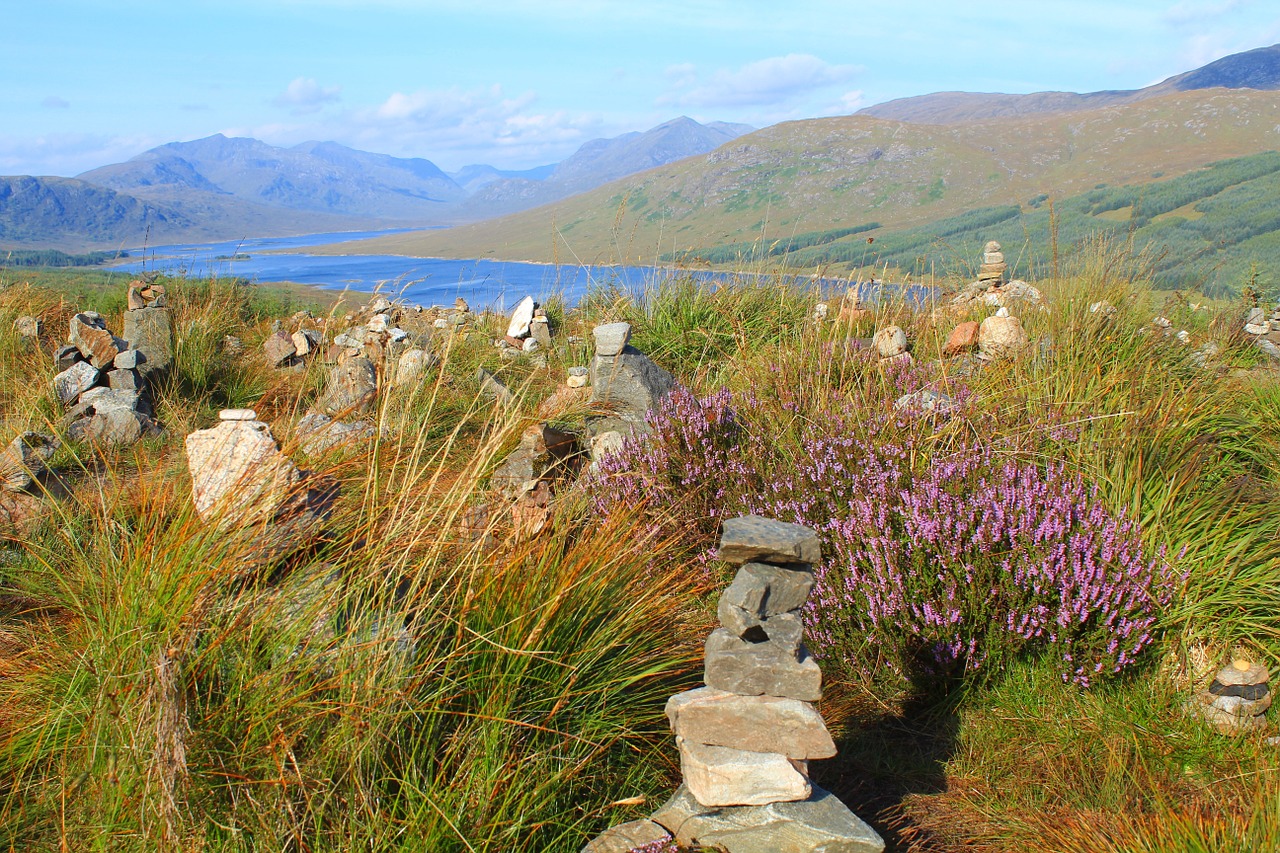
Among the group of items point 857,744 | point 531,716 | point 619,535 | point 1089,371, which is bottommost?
point 857,744

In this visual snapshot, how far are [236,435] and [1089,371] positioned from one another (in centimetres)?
505

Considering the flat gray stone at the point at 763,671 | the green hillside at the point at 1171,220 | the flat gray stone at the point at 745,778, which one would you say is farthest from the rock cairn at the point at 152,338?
the green hillside at the point at 1171,220

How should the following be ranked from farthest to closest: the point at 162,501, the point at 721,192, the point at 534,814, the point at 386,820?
the point at 721,192 → the point at 162,501 → the point at 534,814 → the point at 386,820

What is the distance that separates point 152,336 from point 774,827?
734 centimetres

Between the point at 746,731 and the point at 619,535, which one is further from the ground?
the point at 619,535

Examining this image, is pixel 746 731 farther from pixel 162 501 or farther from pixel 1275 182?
pixel 1275 182

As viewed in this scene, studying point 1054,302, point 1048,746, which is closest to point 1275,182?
point 1054,302

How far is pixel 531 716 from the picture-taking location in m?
2.48

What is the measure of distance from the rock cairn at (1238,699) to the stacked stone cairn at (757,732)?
5.68 ft

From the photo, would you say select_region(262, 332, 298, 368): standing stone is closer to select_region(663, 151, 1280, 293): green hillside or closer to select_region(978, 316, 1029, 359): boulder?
select_region(978, 316, 1029, 359): boulder

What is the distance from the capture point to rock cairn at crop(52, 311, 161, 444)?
5.88 m

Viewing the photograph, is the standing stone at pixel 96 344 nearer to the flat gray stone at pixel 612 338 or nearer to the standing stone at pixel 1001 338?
the flat gray stone at pixel 612 338

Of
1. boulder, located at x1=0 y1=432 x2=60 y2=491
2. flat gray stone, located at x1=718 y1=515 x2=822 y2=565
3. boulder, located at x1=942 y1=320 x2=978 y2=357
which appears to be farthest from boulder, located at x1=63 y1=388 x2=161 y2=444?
boulder, located at x1=942 y1=320 x2=978 y2=357

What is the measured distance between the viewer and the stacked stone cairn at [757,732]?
222 cm
